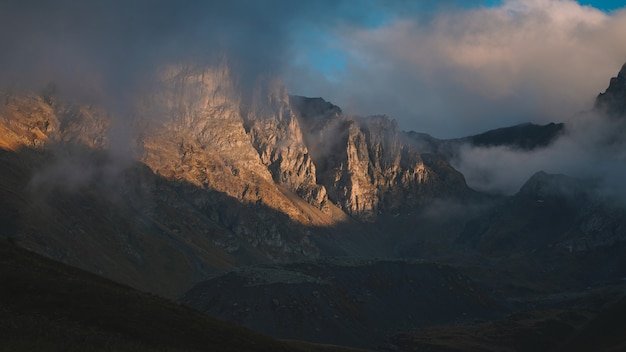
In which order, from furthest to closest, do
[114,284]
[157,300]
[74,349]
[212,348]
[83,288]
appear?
[114,284]
[157,300]
[83,288]
[212,348]
[74,349]

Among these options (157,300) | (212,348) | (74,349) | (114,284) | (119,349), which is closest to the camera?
(74,349)

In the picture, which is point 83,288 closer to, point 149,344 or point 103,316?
point 103,316

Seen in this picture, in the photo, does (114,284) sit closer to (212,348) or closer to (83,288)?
(83,288)

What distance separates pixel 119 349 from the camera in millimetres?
68438

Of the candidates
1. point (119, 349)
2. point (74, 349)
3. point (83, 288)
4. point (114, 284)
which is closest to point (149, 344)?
point (119, 349)

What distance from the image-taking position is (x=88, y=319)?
3031 inches

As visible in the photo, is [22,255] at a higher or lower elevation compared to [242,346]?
higher

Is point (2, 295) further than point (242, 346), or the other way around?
point (242, 346)

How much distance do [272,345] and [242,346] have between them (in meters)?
6.37

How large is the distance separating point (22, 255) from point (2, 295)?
20948 mm

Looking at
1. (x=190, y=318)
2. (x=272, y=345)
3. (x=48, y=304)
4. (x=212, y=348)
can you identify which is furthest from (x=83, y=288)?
(x=272, y=345)

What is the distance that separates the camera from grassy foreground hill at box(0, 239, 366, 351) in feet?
220

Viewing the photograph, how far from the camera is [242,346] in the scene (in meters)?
85.6

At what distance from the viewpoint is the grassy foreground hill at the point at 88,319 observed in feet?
220
